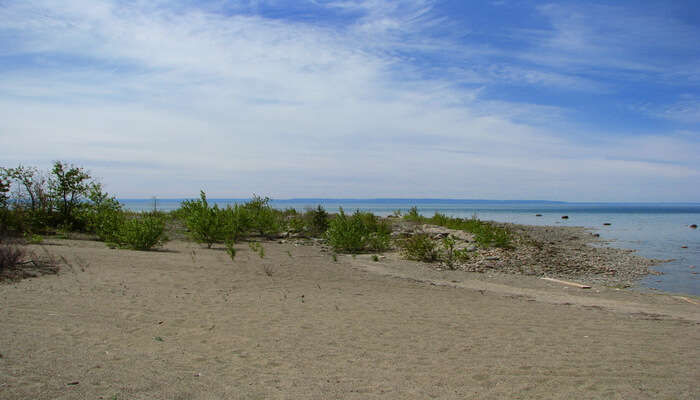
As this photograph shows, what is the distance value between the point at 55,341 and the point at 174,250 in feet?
36.0

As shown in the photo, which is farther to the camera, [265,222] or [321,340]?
[265,222]

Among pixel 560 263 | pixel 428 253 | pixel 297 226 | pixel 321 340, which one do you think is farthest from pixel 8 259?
pixel 560 263

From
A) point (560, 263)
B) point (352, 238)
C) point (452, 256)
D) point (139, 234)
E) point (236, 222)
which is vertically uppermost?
point (236, 222)

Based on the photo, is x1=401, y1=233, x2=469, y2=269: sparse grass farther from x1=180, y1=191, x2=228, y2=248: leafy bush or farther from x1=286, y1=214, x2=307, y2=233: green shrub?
x1=286, y1=214, x2=307, y2=233: green shrub

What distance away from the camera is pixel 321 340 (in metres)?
6.43

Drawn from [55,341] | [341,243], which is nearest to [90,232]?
[341,243]

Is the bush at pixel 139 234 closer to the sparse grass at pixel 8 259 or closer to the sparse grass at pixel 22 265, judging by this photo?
the sparse grass at pixel 22 265

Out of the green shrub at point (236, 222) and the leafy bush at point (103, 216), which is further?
the green shrub at point (236, 222)

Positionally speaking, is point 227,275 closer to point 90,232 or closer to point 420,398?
point 420,398

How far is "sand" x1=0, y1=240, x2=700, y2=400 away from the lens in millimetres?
4676

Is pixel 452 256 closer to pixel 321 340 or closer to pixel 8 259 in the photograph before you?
pixel 321 340

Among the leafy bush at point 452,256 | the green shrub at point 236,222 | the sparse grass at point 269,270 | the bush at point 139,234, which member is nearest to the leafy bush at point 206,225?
the green shrub at point 236,222

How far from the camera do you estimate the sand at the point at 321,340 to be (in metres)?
4.68

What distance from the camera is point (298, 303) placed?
876 centimetres
